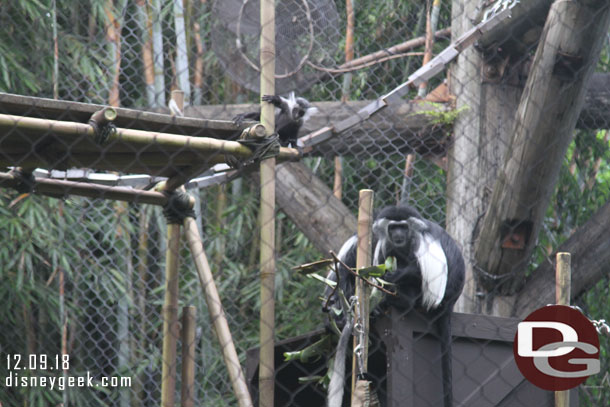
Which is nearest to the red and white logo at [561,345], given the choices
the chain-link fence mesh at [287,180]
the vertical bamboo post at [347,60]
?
the chain-link fence mesh at [287,180]

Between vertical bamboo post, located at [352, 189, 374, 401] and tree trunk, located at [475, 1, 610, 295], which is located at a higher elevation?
tree trunk, located at [475, 1, 610, 295]

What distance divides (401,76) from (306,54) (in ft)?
2.69

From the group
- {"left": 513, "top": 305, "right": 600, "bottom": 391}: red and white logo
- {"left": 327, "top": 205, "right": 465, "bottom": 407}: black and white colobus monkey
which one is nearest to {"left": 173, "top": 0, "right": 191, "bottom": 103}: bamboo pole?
{"left": 327, "top": 205, "right": 465, "bottom": 407}: black and white colobus monkey

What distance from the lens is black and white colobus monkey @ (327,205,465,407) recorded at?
204 centimetres

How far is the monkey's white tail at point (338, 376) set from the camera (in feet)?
5.64

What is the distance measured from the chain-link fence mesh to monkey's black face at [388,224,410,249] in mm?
52

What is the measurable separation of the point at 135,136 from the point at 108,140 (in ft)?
0.20

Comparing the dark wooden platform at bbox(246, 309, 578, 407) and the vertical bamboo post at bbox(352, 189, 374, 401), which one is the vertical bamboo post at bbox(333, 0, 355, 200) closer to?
the dark wooden platform at bbox(246, 309, 578, 407)

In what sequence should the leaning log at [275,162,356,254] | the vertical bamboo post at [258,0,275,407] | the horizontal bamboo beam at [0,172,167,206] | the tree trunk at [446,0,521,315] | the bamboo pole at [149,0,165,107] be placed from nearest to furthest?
the vertical bamboo post at [258,0,275,407] → the horizontal bamboo beam at [0,172,167,206] → the tree trunk at [446,0,521,315] → the leaning log at [275,162,356,254] → the bamboo pole at [149,0,165,107]

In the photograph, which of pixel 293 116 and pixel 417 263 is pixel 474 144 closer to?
pixel 417 263

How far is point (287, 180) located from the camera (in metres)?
2.61

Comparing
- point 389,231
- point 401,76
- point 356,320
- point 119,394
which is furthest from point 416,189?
point 356,320

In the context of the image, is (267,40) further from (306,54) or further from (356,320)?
(306,54)

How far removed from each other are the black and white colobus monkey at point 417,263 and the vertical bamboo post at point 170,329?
0.38m
